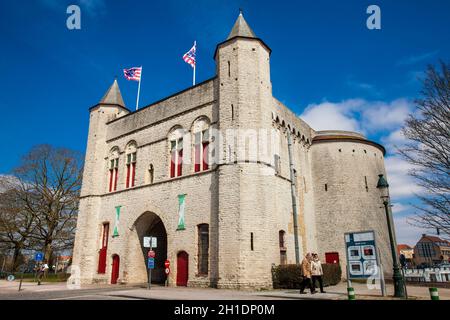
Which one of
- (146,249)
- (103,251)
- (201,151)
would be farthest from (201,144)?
(103,251)

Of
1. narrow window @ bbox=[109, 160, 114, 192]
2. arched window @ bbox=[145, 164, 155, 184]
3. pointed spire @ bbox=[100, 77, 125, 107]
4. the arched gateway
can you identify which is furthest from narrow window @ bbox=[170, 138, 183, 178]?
pointed spire @ bbox=[100, 77, 125, 107]

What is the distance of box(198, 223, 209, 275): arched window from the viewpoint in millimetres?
17219

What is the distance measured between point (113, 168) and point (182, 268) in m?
10.3

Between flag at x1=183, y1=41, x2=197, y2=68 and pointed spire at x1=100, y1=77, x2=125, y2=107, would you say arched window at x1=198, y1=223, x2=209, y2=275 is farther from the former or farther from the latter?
pointed spire at x1=100, y1=77, x2=125, y2=107

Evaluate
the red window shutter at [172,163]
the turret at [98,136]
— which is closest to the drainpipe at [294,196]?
the red window shutter at [172,163]

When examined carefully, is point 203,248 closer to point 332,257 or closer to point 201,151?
point 201,151

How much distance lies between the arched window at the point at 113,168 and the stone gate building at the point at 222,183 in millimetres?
110

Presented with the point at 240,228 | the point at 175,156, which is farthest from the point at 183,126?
the point at 240,228

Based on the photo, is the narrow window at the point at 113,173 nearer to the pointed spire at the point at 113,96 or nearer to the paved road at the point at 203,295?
the pointed spire at the point at 113,96

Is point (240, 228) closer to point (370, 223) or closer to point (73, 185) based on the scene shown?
point (370, 223)

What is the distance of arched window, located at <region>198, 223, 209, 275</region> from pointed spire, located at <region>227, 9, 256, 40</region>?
1099 cm

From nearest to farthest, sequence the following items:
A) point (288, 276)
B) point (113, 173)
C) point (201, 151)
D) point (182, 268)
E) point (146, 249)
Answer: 1. point (288, 276)
2. point (182, 268)
3. point (201, 151)
4. point (146, 249)
5. point (113, 173)

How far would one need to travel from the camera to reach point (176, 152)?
20688mm

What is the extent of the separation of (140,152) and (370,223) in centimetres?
1681
